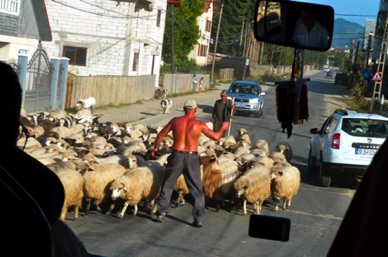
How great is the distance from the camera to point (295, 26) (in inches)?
133

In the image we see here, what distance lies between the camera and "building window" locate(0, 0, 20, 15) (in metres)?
31.1

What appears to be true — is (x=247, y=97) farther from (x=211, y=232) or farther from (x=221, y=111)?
(x=211, y=232)

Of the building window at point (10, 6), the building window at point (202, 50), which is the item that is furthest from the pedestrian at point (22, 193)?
the building window at point (202, 50)

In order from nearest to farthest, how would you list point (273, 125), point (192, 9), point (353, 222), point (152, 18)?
point (353, 222) → point (273, 125) → point (152, 18) → point (192, 9)

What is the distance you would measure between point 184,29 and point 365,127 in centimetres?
5352

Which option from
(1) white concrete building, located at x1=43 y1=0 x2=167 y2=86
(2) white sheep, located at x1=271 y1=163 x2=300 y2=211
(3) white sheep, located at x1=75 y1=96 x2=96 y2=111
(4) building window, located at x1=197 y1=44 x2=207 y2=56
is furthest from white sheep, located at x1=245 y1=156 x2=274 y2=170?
(4) building window, located at x1=197 y1=44 x2=207 y2=56

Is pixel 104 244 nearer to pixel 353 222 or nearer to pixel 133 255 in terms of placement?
pixel 133 255

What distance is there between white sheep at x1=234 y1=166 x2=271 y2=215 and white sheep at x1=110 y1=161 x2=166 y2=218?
1.37m

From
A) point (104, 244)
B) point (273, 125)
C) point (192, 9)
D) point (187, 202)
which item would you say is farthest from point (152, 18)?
point (104, 244)

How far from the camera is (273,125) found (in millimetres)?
37062

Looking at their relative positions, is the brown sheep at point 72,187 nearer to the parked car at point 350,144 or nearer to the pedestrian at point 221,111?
the parked car at point 350,144

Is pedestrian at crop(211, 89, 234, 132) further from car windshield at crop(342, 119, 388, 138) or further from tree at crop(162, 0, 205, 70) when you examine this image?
tree at crop(162, 0, 205, 70)

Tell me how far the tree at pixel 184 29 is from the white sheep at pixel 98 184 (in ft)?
183

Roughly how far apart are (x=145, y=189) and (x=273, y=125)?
23754mm
